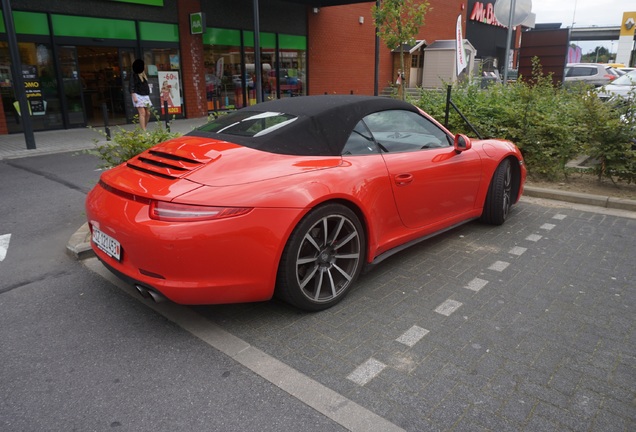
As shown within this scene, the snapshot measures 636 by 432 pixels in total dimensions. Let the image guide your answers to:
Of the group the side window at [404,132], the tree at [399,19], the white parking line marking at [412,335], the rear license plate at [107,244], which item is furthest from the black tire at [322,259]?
the tree at [399,19]

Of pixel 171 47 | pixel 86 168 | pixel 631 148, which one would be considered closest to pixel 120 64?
pixel 171 47

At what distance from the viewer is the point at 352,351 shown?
111 inches

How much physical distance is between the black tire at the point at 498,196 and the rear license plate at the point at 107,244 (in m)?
3.65

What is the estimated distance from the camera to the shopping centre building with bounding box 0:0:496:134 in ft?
41.6

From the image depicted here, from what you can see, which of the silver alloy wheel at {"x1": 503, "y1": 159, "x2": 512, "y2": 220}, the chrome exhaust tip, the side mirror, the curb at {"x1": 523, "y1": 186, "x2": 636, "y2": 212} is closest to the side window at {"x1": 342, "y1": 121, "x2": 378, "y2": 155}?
the side mirror

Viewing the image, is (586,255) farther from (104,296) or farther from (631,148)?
(104,296)

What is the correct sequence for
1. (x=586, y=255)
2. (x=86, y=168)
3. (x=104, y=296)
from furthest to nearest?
(x=86, y=168)
(x=586, y=255)
(x=104, y=296)

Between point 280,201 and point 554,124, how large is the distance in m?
5.38

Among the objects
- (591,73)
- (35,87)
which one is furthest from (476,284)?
(591,73)

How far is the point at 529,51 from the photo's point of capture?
50.4 ft

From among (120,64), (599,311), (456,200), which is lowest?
(599,311)

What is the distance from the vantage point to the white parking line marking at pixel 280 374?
7.39 feet

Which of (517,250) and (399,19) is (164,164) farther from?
(399,19)

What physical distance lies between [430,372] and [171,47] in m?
15.4
